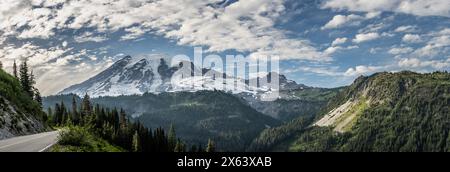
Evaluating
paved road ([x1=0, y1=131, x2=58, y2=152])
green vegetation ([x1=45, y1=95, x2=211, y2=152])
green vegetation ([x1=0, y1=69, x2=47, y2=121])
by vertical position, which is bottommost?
green vegetation ([x1=45, y1=95, x2=211, y2=152])

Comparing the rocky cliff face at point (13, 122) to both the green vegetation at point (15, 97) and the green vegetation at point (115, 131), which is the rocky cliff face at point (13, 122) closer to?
the green vegetation at point (15, 97)

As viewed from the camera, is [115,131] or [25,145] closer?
[25,145]

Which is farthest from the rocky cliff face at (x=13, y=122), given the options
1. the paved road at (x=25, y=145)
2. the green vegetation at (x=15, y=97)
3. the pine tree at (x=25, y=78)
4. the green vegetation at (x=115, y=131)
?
the pine tree at (x=25, y=78)

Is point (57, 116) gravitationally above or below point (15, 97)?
below

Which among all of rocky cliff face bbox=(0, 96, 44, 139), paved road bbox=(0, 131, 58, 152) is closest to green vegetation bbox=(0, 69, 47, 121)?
rocky cliff face bbox=(0, 96, 44, 139)

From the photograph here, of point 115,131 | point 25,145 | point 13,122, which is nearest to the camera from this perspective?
point 25,145

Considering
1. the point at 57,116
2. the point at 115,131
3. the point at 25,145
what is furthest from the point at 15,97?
the point at 57,116

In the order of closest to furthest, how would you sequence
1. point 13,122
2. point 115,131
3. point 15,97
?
point 13,122 < point 15,97 < point 115,131

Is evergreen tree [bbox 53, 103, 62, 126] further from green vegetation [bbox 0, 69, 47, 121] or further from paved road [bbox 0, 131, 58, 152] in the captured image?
paved road [bbox 0, 131, 58, 152]

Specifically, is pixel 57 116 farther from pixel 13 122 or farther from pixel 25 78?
pixel 13 122
